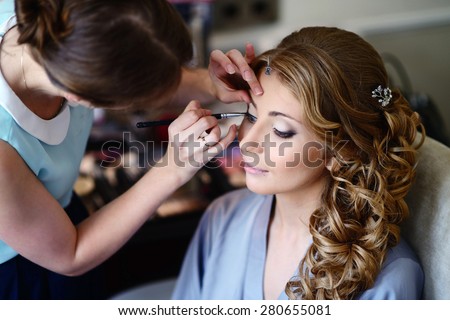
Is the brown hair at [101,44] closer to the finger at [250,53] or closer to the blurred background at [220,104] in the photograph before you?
the finger at [250,53]

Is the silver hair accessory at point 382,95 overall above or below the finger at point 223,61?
below

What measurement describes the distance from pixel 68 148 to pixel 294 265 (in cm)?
55

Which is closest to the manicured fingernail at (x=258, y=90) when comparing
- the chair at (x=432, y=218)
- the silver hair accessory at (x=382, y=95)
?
the silver hair accessory at (x=382, y=95)

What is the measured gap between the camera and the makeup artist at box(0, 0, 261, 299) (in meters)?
0.83

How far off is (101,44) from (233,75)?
395 mm

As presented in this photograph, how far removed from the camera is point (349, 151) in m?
1.07

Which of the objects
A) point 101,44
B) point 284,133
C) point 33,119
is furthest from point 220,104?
point 101,44

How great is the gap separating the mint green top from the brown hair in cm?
13

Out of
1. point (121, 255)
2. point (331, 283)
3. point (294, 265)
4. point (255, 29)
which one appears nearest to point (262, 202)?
point (294, 265)

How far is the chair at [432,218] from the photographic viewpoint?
3.36ft

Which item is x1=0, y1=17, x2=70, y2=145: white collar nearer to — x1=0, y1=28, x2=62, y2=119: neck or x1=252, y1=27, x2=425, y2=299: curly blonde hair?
x1=0, y1=28, x2=62, y2=119: neck

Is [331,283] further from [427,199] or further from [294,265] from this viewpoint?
[427,199]

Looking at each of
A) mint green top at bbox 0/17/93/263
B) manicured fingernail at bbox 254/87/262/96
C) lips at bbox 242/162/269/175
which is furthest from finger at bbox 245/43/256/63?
mint green top at bbox 0/17/93/263

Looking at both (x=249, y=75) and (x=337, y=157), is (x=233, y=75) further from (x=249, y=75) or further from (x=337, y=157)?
(x=337, y=157)
